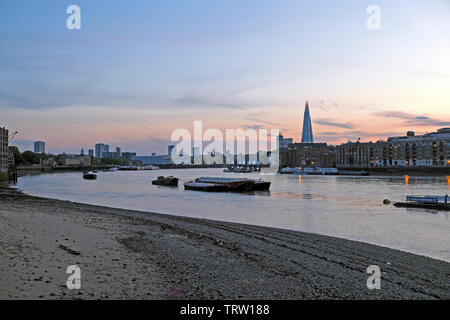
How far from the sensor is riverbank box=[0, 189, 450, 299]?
1020cm

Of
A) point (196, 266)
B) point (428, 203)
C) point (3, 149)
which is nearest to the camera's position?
point (196, 266)

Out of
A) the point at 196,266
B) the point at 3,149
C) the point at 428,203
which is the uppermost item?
the point at 3,149

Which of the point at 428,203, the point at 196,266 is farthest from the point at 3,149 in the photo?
the point at 196,266

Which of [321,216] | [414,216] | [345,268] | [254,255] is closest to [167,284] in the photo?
[254,255]

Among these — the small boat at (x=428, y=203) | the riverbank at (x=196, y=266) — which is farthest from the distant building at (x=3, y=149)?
the small boat at (x=428, y=203)

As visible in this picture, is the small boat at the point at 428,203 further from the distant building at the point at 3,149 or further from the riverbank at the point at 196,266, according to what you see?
the distant building at the point at 3,149

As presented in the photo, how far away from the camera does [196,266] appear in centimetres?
1359

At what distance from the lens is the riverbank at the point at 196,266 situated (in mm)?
10203

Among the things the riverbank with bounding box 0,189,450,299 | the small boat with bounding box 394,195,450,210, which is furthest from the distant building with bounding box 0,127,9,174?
the small boat with bounding box 394,195,450,210

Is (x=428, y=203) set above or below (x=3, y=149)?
below

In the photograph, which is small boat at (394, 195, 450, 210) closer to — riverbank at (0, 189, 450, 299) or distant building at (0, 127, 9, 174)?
riverbank at (0, 189, 450, 299)

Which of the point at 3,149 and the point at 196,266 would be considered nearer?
the point at 196,266

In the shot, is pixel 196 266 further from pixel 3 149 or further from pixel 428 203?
pixel 3 149
